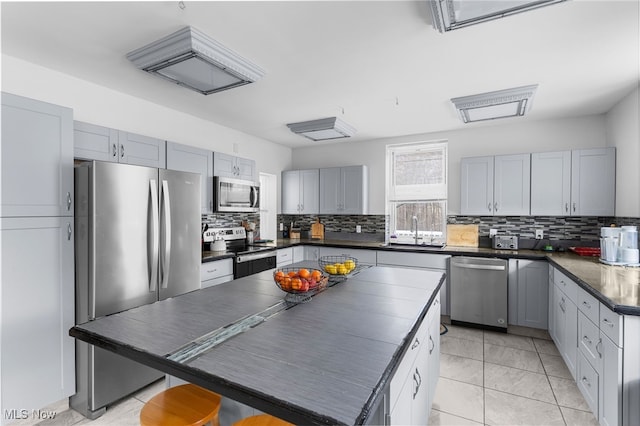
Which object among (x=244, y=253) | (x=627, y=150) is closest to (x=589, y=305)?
(x=627, y=150)

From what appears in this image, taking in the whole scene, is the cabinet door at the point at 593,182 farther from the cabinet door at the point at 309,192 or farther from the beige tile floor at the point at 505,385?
the cabinet door at the point at 309,192


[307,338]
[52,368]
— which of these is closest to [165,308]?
[307,338]

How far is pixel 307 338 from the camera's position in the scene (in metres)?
1.26

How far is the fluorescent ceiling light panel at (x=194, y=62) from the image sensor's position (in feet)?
6.88

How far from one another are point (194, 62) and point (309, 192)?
3.26 m

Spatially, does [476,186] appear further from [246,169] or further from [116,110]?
[116,110]

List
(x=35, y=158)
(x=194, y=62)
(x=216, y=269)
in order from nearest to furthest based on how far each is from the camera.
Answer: (x=35, y=158)
(x=194, y=62)
(x=216, y=269)

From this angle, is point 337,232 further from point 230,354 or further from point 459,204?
point 230,354

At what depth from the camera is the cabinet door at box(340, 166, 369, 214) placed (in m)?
4.98

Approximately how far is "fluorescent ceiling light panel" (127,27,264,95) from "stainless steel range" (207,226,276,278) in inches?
76.1

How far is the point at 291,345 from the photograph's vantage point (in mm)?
1196

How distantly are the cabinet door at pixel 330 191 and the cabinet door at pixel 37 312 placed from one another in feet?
11.4

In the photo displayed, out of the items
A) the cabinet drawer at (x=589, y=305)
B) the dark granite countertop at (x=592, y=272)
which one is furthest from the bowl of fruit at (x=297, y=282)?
the cabinet drawer at (x=589, y=305)

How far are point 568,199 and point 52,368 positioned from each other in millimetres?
5184
